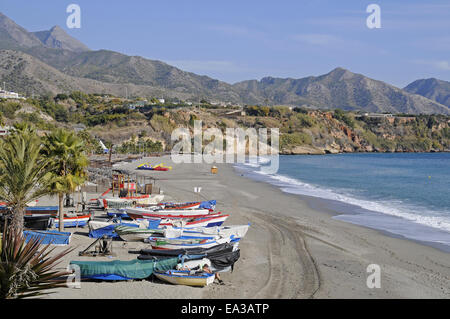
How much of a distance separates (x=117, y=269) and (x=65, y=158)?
5696mm

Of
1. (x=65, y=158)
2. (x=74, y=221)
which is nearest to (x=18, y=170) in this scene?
(x=65, y=158)

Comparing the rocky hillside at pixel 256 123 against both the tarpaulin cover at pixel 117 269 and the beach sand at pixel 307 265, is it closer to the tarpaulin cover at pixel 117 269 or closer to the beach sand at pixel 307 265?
the beach sand at pixel 307 265

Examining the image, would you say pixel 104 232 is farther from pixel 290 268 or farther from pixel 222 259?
pixel 290 268

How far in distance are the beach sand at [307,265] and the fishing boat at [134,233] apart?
369 mm

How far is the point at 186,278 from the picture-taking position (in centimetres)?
1258

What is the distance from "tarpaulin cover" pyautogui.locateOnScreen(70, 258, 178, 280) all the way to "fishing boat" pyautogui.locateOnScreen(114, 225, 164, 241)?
471cm

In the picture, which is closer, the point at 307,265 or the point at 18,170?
the point at 18,170

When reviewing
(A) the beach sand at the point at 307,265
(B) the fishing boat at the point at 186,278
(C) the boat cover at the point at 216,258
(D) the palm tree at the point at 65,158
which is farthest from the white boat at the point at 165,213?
(B) the fishing boat at the point at 186,278

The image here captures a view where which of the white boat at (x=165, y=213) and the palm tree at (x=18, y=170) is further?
the white boat at (x=165, y=213)

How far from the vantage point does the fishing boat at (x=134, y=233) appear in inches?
701

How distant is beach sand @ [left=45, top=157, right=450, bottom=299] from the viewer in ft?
40.3

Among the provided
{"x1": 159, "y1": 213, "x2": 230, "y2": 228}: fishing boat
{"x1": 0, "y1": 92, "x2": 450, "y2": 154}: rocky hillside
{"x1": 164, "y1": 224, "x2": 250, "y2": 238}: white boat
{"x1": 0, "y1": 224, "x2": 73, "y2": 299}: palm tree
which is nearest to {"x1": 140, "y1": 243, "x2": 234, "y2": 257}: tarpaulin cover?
{"x1": 164, "y1": 224, "x2": 250, "y2": 238}: white boat
